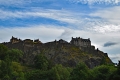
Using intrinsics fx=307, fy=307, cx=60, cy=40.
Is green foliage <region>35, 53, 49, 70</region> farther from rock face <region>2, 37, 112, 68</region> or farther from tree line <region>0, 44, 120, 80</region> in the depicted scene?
rock face <region>2, 37, 112, 68</region>

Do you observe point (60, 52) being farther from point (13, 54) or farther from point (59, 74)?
point (59, 74)

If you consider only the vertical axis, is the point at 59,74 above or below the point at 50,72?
below

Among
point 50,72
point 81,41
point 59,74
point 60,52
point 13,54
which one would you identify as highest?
point 81,41

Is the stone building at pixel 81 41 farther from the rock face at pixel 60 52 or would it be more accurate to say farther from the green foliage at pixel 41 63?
the green foliage at pixel 41 63

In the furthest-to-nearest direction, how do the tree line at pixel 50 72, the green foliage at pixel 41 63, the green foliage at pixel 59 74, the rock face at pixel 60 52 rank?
the rock face at pixel 60 52, the green foliage at pixel 41 63, the green foliage at pixel 59 74, the tree line at pixel 50 72

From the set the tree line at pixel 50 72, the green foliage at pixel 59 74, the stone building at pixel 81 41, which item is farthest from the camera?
the stone building at pixel 81 41

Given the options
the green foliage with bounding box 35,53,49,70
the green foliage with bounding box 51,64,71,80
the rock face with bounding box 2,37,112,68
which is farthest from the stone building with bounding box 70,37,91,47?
the green foliage with bounding box 51,64,71,80

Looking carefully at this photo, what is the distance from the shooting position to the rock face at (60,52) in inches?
5999

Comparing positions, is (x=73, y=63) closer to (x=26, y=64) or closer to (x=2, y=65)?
(x=26, y=64)

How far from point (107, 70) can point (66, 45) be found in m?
86.0

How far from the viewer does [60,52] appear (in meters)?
158

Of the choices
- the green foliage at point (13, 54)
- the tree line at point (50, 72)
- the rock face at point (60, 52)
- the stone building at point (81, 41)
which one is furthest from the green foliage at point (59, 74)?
the stone building at point (81, 41)

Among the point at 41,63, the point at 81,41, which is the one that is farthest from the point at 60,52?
the point at 81,41

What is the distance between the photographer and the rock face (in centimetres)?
15238
